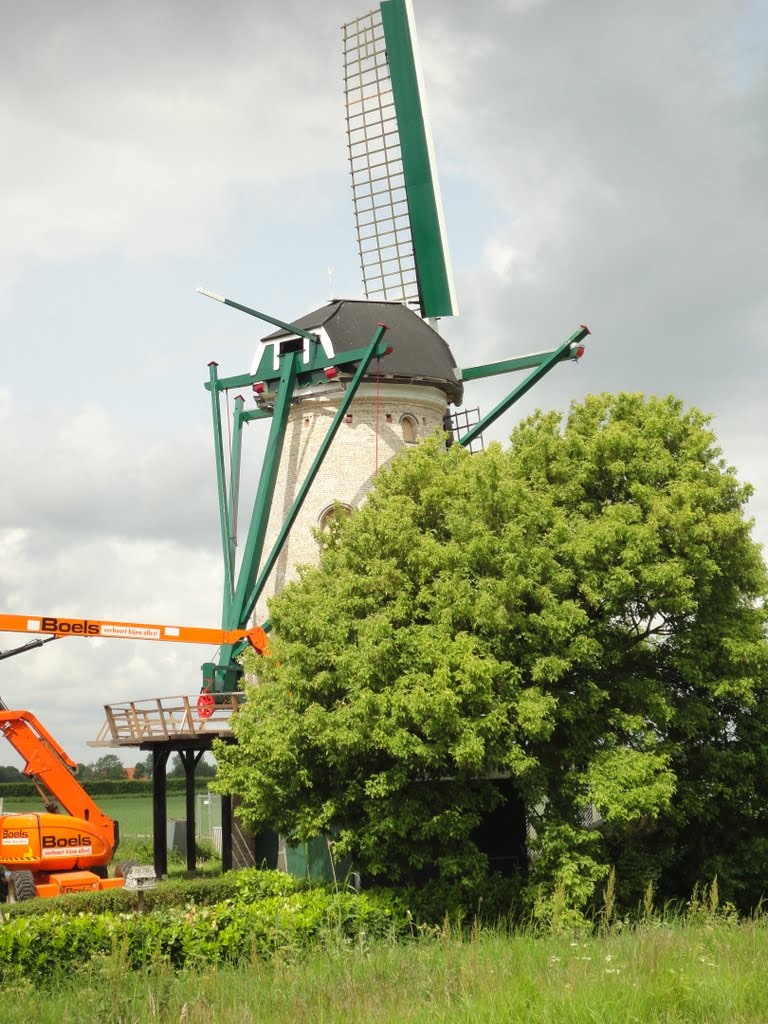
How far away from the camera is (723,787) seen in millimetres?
19891

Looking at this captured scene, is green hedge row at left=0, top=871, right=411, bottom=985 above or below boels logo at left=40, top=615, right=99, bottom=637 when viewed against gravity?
below

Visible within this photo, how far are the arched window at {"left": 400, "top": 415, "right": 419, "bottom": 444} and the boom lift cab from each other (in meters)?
11.2

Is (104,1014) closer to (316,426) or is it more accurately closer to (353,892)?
(353,892)

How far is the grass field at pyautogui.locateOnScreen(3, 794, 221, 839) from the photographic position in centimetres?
4316

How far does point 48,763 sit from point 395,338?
42.9 feet

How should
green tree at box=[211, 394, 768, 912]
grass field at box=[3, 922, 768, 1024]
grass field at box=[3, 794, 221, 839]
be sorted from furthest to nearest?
1. grass field at box=[3, 794, 221, 839]
2. green tree at box=[211, 394, 768, 912]
3. grass field at box=[3, 922, 768, 1024]

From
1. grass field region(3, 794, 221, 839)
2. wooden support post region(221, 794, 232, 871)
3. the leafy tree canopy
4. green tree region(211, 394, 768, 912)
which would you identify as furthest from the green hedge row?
the leafy tree canopy

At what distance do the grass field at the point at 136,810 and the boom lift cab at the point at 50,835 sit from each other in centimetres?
1412

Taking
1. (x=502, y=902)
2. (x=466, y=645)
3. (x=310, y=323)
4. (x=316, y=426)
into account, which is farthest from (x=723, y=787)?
(x=310, y=323)

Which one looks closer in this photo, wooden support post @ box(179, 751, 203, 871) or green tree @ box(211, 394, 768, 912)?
green tree @ box(211, 394, 768, 912)

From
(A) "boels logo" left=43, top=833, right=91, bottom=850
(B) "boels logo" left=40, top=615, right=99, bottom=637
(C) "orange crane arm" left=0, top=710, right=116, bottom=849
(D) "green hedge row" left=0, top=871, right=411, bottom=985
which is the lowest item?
(D) "green hedge row" left=0, top=871, right=411, bottom=985

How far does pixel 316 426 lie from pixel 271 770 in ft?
36.6

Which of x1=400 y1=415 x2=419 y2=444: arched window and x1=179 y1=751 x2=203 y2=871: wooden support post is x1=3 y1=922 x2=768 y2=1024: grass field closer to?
x1=179 y1=751 x2=203 y2=871: wooden support post

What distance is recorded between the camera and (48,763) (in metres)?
22.3
